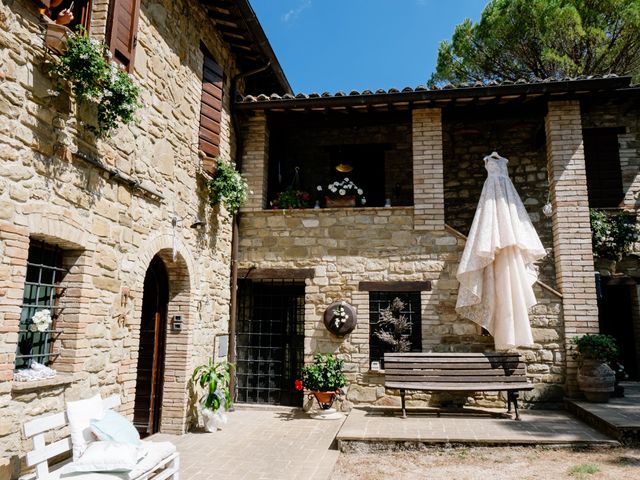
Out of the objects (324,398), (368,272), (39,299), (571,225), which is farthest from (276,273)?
(571,225)

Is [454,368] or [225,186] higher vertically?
[225,186]

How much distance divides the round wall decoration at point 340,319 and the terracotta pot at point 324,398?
96 cm

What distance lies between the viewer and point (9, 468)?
3654 millimetres

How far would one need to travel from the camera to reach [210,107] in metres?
7.51

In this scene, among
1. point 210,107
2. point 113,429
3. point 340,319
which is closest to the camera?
point 113,429

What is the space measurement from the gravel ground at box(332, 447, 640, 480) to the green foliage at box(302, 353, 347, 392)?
1.81 m

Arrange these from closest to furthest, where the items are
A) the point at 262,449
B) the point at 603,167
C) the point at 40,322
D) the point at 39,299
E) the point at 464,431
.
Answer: the point at 40,322, the point at 39,299, the point at 262,449, the point at 464,431, the point at 603,167

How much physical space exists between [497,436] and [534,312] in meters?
2.49

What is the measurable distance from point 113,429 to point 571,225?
701 centimetres

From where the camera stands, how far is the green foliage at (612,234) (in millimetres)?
8797

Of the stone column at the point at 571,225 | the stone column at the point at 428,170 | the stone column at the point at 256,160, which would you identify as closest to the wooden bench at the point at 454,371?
the stone column at the point at 571,225

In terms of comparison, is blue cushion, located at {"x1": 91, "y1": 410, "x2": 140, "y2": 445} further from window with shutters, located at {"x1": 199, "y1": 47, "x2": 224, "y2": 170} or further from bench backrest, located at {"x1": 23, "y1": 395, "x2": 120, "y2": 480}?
window with shutters, located at {"x1": 199, "y1": 47, "x2": 224, "y2": 170}

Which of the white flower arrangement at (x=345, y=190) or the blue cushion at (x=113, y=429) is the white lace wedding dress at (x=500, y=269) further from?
the blue cushion at (x=113, y=429)

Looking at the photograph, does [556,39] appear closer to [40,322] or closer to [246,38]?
[246,38]
